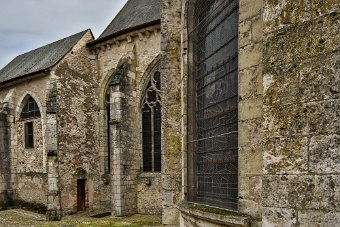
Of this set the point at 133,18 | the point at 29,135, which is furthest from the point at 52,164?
the point at 133,18

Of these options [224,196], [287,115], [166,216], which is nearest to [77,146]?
[166,216]

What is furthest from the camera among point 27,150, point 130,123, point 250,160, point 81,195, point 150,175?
point 27,150

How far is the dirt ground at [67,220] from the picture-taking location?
11.5 m

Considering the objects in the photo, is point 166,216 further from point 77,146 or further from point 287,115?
point 77,146

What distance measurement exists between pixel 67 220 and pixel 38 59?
867 cm

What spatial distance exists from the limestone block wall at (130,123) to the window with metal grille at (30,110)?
451 centimetres

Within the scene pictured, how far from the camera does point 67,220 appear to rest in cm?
1316

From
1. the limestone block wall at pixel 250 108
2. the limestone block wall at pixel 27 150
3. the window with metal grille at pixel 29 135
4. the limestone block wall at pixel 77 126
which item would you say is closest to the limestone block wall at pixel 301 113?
the limestone block wall at pixel 250 108

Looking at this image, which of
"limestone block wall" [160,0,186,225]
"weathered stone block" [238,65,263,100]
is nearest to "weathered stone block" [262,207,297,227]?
"weathered stone block" [238,65,263,100]

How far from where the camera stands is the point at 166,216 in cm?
582

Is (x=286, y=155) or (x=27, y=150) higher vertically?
(x=286, y=155)

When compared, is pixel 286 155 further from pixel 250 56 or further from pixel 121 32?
pixel 121 32

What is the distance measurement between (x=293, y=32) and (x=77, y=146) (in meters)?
13.7

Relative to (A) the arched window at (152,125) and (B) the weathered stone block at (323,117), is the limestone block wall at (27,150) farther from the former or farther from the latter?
(B) the weathered stone block at (323,117)
